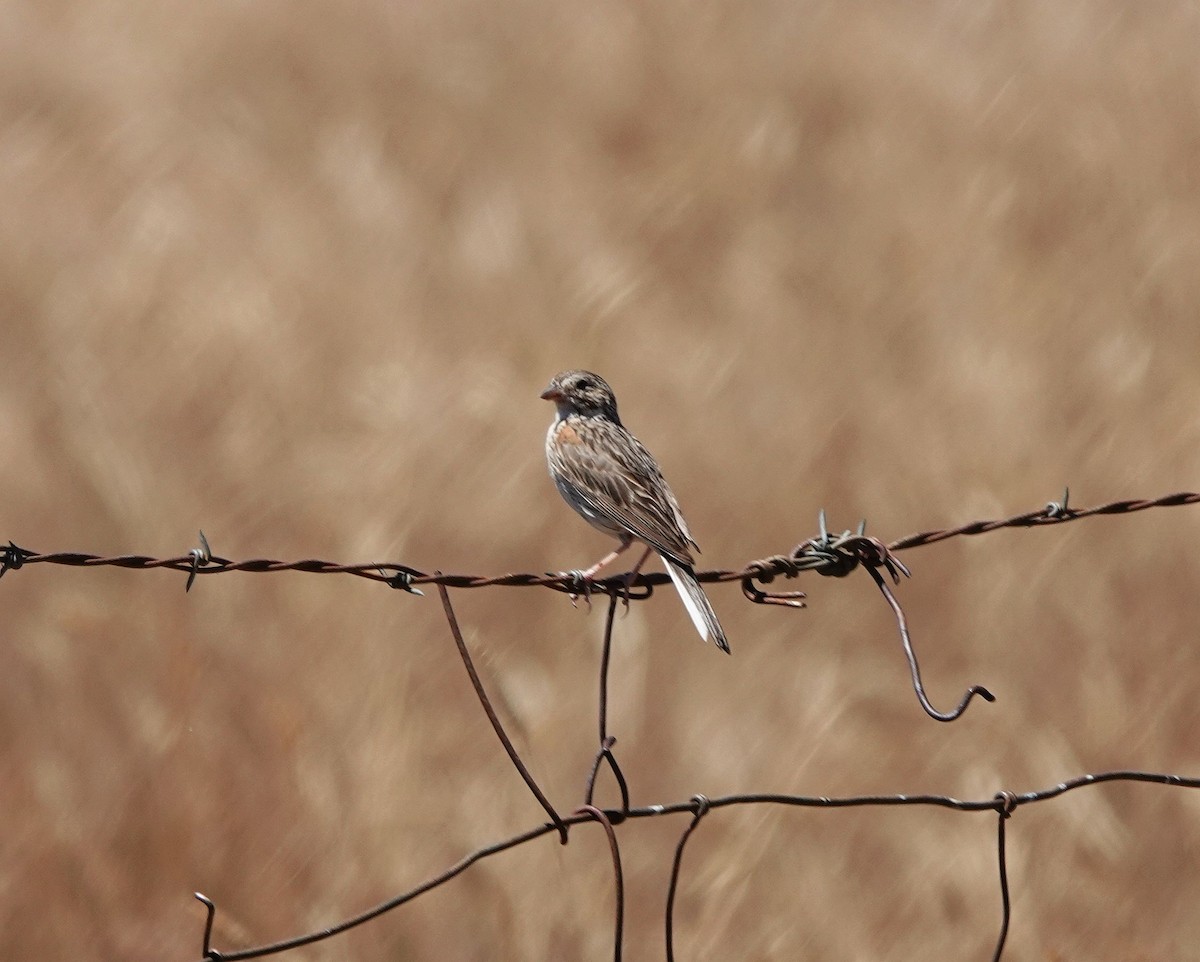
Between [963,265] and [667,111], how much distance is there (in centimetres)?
129

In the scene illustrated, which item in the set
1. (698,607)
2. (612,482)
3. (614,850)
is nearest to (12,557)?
(614,850)

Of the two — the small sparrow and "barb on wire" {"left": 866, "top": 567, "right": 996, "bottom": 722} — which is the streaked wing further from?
"barb on wire" {"left": 866, "top": 567, "right": 996, "bottom": 722}

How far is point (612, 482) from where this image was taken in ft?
12.9

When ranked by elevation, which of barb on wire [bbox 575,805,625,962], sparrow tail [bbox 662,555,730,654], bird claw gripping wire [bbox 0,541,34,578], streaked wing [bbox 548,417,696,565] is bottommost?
barb on wire [bbox 575,805,625,962]

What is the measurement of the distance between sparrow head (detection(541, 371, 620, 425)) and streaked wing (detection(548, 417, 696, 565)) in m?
0.06

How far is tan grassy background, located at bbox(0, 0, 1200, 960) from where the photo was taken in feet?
13.7

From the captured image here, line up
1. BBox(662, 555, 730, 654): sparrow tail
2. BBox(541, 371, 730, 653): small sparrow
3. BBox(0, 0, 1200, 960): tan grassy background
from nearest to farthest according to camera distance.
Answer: BBox(662, 555, 730, 654): sparrow tail < BBox(541, 371, 730, 653): small sparrow < BBox(0, 0, 1200, 960): tan grassy background

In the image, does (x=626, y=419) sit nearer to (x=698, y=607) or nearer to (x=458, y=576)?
(x=698, y=607)

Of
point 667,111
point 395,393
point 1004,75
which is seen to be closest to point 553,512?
point 395,393

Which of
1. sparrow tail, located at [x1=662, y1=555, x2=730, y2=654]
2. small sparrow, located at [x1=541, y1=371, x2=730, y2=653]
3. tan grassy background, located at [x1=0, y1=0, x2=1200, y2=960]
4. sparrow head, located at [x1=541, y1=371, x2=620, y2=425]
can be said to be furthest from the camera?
sparrow head, located at [x1=541, y1=371, x2=620, y2=425]

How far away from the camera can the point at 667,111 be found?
247 inches

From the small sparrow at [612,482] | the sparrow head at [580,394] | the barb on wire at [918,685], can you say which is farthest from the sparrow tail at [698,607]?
the sparrow head at [580,394]

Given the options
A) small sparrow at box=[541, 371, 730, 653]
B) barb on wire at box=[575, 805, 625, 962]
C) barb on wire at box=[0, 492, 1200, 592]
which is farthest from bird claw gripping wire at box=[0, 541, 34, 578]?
small sparrow at box=[541, 371, 730, 653]

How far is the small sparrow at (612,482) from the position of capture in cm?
358
